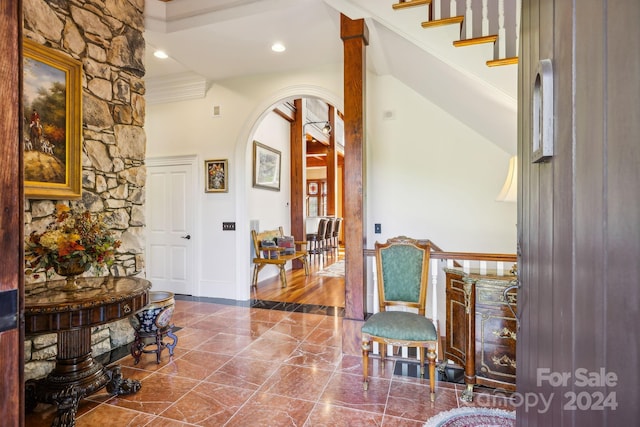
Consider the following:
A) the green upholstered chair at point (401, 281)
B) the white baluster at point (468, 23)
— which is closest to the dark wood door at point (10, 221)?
the green upholstered chair at point (401, 281)

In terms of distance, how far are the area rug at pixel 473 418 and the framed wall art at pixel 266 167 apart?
4227mm

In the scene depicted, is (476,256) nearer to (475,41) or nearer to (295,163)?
(475,41)

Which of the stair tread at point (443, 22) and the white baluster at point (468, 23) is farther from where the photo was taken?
the white baluster at point (468, 23)

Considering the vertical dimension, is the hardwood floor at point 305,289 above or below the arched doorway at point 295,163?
below

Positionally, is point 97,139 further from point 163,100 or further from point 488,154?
point 488,154

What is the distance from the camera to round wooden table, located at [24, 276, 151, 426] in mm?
1725

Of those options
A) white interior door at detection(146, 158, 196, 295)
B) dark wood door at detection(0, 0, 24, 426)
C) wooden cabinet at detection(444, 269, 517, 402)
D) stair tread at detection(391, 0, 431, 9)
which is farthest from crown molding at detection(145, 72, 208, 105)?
wooden cabinet at detection(444, 269, 517, 402)

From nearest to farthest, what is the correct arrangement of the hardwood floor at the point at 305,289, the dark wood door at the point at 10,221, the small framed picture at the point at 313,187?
the dark wood door at the point at 10,221 < the hardwood floor at the point at 305,289 < the small framed picture at the point at 313,187

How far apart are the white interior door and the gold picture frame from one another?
2413mm

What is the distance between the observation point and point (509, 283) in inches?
85.2

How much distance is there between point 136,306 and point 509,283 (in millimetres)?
2468

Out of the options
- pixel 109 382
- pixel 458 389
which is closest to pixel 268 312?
pixel 109 382

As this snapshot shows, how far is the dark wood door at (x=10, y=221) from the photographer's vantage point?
85cm

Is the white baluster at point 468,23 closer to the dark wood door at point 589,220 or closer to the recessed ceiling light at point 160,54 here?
the dark wood door at point 589,220
